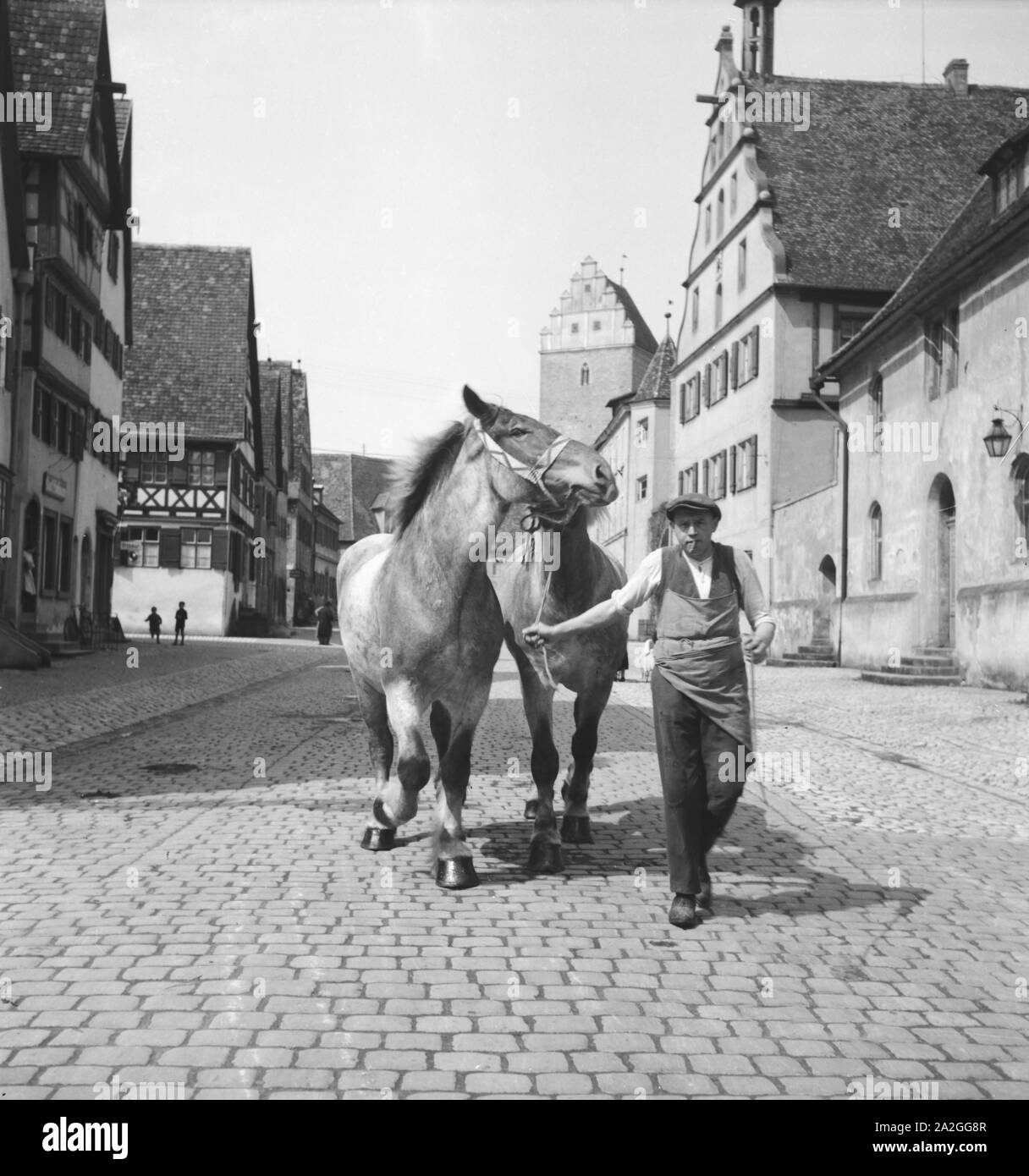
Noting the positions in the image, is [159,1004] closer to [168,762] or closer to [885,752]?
[168,762]

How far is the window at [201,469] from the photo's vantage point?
46.1 meters

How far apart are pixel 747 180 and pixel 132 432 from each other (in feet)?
75.1

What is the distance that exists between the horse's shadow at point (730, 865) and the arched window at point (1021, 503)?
1211 cm

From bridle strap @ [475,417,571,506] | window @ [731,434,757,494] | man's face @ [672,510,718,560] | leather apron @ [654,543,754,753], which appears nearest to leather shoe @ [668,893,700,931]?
leather apron @ [654,543,754,753]

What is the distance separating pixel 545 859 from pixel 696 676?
1.45m

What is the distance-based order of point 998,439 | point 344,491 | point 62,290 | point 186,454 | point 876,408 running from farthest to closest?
point 344,491
point 186,454
point 62,290
point 876,408
point 998,439

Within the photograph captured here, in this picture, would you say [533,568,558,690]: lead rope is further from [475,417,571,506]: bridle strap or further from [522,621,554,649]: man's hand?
[475,417,571,506]: bridle strap

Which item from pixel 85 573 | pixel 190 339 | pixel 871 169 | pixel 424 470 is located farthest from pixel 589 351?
pixel 424 470

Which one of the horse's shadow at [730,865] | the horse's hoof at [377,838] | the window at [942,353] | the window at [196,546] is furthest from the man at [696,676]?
the window at [196,546]

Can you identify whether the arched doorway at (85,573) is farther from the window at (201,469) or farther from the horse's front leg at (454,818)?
the horse's front leg at (454,818)

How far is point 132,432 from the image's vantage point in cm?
4434

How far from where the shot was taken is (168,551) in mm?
46062

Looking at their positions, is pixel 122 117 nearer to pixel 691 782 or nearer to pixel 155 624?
pixel 155 624
